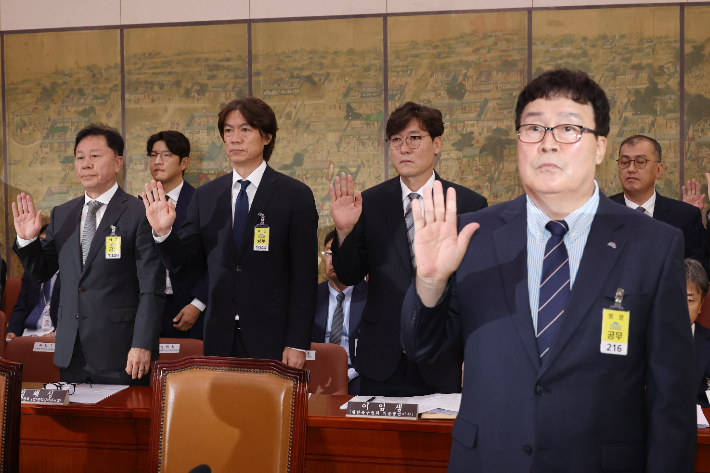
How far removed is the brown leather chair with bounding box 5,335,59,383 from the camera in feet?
9.78

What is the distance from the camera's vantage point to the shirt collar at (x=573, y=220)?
145 cm

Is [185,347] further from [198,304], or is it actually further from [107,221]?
[198,304]

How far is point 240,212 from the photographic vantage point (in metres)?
2.84

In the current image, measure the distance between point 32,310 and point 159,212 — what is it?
2667 mm

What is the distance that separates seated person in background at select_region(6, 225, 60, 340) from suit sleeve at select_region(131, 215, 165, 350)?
2167 mm

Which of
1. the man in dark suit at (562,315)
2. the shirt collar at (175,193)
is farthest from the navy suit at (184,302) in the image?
the man in dark suit at (562,315)

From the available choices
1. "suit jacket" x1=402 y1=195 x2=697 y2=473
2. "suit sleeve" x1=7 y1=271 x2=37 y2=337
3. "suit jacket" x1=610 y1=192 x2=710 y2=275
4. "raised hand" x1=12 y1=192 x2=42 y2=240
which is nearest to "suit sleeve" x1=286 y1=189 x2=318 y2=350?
"raised hand" x1=12 y1=192 x2=42 y2=240

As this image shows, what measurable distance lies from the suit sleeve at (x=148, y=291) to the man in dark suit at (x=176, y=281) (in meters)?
0.59

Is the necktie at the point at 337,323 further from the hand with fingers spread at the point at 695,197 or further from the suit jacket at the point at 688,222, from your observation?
the hand with fingers spread at the point at 695,197

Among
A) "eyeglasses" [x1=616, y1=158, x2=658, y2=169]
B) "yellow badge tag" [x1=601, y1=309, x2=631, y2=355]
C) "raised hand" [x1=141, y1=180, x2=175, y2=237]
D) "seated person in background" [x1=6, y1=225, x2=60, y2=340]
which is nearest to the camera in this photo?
"yellow badge tag" [x1=601, y1=309, x2=631, y2=355]

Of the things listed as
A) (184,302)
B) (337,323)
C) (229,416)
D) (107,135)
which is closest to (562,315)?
(229,416)

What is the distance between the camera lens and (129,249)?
9.43 ft

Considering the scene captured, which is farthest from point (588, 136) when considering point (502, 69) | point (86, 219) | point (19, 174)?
point (19, 174)

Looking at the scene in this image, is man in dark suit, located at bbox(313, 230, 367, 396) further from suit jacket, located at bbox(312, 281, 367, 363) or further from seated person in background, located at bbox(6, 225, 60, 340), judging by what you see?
seated person in background, located at bbox(6, 225, 60, 340)
